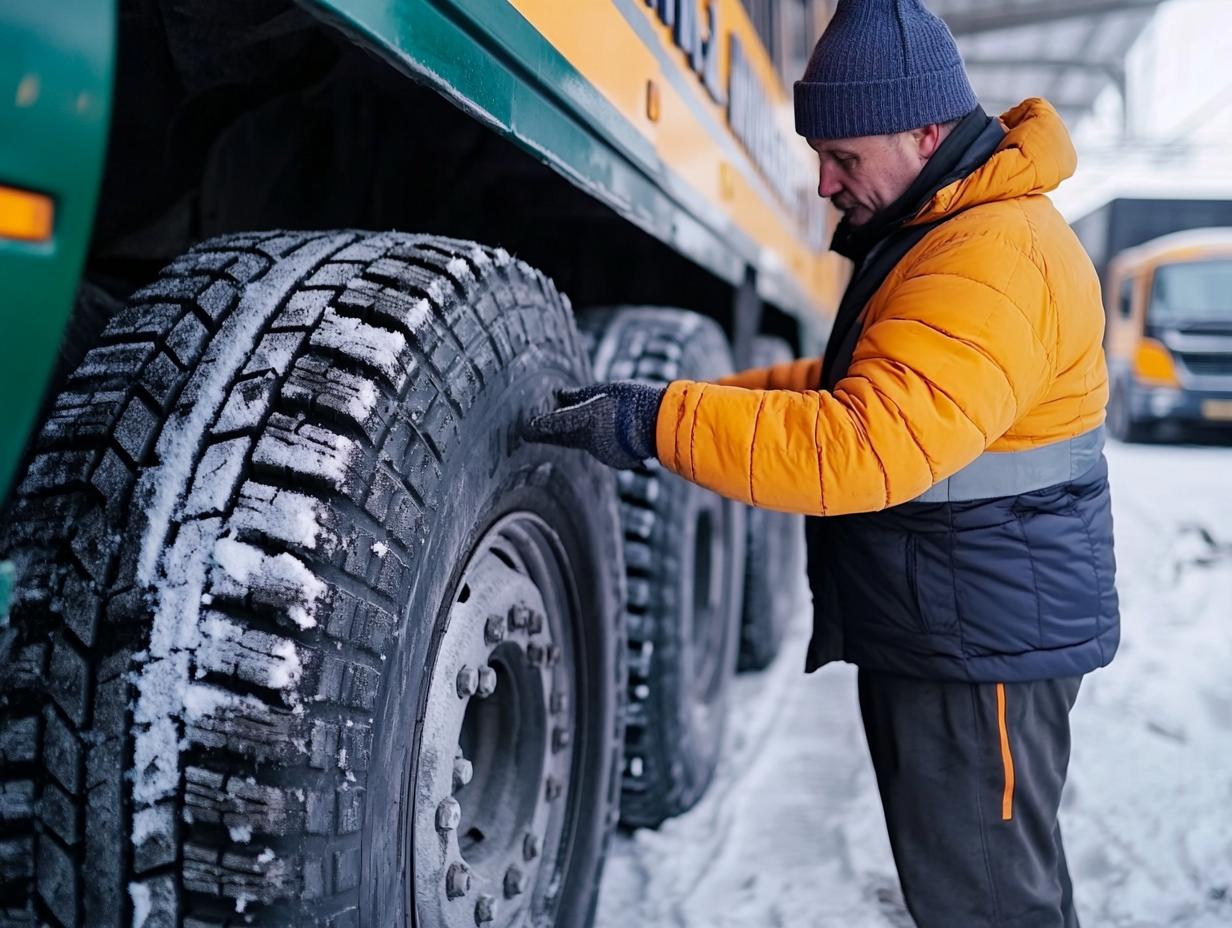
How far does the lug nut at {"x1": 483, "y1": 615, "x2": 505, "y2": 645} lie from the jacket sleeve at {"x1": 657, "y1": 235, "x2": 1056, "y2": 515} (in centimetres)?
A: 31

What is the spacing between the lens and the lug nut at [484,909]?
1.58 m

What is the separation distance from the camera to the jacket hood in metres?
1.64

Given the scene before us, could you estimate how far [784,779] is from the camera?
3.21m

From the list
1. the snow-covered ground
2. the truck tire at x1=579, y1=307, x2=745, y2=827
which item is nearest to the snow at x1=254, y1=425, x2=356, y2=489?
the truck tire at x1=579, y1=307, x2=745, y2=827

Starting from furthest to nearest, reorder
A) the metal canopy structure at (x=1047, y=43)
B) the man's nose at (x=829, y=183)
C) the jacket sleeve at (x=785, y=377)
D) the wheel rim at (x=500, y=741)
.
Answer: the metal canopy structure at (x=1047, y=43) → the jacket sleeve at (x=785, y=377) → the man's nose at (x=829, y=183) → the wheel rim at (x=500, y=741)

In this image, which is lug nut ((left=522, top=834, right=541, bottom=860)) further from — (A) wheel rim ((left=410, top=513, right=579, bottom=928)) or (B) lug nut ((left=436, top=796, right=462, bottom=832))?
(B) lug nut ((left=436, top=796, right=462, bottom=832))

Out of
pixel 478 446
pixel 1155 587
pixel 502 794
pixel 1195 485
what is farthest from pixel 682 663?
pixel 1195 485

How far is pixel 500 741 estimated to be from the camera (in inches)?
70.2

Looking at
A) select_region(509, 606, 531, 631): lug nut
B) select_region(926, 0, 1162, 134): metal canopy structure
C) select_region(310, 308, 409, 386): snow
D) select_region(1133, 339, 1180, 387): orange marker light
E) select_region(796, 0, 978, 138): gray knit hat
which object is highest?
select_region(926, 0, 1162, 134): metal canopy structure

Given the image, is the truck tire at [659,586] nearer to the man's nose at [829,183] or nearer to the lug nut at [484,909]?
the man's nose at [829,183]

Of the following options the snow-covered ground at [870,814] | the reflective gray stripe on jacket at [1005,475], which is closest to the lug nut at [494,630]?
the reflective gray stripe on jacket at [1005,475]

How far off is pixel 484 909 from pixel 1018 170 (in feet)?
4.10

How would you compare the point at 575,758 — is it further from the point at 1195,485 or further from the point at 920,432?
the point at 1195,485

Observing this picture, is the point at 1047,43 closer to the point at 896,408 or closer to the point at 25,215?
the point at 896,408
